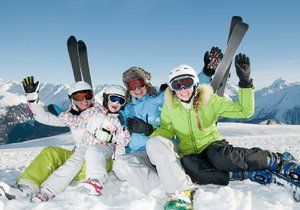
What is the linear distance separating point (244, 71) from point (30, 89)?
361 cm

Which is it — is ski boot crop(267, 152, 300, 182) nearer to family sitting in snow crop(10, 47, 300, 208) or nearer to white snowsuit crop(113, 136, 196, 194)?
family sitting in snow crop(10, 47, 300, 208)

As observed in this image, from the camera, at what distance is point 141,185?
185 inches

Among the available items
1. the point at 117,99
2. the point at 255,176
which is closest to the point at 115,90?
the point at 117,99

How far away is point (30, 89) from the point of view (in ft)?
18.5

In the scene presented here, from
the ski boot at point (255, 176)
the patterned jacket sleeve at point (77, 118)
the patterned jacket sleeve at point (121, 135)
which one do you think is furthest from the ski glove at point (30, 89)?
the ski boot at point (255, 176)

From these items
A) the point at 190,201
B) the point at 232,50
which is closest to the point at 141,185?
the point at 190,201

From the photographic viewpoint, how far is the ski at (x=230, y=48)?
720cm

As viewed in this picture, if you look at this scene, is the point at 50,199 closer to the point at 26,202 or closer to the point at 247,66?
the point at 26,202

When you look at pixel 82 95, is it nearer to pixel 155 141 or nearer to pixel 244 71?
pixel 155 141

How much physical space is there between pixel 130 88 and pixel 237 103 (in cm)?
199

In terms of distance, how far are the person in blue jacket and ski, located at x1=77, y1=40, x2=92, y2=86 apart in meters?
2.90

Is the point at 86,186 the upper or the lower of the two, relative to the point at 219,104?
lower

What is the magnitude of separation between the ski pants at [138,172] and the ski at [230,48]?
3.08m

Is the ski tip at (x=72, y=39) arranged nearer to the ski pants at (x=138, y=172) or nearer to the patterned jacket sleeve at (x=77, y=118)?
the patterned jacket sleeve at (x=77, y=118)
